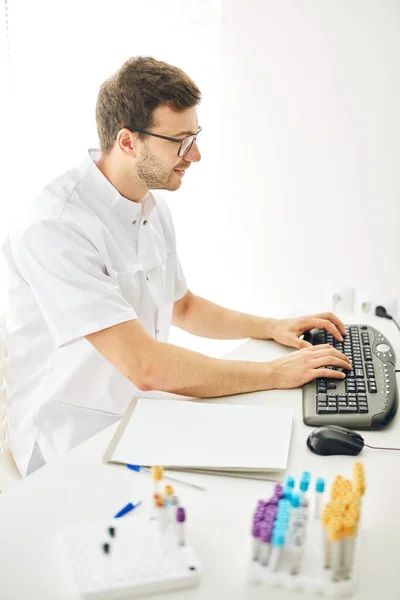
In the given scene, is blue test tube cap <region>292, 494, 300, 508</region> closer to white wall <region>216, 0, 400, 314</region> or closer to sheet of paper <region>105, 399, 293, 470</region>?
sheet of paper <region>105, 399, 293, 470</region>

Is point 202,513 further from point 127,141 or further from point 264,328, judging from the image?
point 127,141

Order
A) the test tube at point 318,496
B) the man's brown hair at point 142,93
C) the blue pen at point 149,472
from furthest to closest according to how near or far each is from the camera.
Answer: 1. the man's brown hair at point 142,93
2. the blue pen at point 149,472
3. the test tube at point 318,496

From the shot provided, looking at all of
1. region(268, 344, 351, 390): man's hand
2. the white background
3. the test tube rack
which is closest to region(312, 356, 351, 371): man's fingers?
region(268, 344, 351, 390): man's hand

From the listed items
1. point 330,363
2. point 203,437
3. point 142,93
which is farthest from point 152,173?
point 203,437

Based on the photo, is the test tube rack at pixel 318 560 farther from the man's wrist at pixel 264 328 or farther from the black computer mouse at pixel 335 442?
the man's wrist at pixel 264 328

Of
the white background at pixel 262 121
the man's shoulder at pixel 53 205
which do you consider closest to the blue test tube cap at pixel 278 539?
the man's shoulder at pixel 53 205

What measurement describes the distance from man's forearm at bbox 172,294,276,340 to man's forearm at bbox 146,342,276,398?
365 millimetres

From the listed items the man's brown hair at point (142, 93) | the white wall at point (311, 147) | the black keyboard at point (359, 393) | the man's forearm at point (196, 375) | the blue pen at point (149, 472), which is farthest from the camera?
the white wall at point (311, 147)

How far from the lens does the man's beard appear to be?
5.02ft

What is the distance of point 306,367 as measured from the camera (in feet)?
4.29

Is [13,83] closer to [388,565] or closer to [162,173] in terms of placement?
[162,173]

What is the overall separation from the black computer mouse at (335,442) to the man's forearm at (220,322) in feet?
2.01

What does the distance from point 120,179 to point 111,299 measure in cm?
38

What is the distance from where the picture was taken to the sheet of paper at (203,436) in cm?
101
